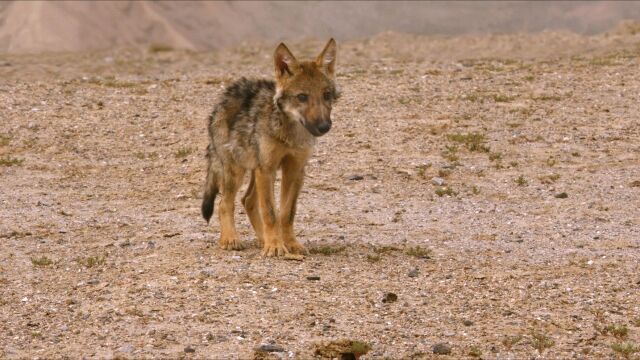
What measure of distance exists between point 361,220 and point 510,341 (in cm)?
396

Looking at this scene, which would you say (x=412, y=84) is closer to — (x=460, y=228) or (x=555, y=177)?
(x=555, y=177)

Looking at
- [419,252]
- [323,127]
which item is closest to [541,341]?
[419,252]

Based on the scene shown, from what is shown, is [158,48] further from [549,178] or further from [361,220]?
[361,220]

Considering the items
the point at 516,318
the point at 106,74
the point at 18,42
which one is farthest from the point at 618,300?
the point at 18,42

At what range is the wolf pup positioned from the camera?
1045 cm

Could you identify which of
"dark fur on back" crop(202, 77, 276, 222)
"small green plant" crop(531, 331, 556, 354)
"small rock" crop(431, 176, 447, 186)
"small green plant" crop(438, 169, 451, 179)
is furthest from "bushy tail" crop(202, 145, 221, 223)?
"small green plant" crop(438, 169, 451, 179)

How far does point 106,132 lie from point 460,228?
5.89 meters

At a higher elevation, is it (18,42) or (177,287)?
(18,42)

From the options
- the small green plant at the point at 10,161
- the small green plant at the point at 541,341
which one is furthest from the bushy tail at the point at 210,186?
the small green plant at the point at 10,161

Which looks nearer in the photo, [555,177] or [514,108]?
[555,177]

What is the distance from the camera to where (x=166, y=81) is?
19.8 metres

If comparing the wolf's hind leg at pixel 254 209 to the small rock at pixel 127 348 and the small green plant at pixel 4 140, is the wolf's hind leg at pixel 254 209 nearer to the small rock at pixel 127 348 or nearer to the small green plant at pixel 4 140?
the small rock at pixel 127 348

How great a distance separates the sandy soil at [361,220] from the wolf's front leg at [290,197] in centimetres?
35

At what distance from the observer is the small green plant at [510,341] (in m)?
9.06
